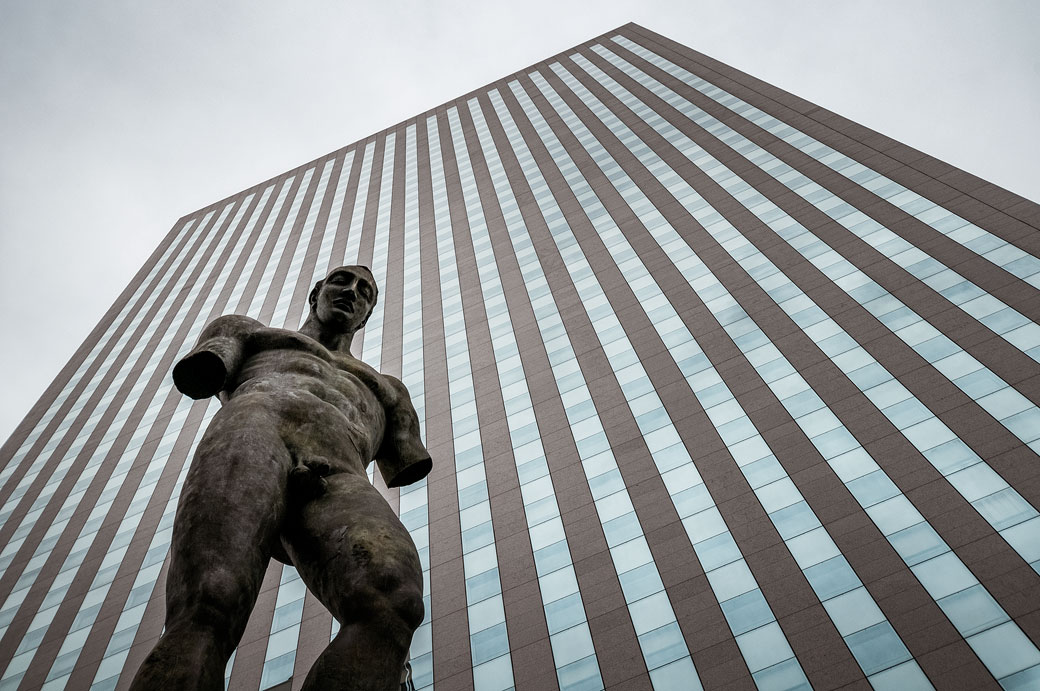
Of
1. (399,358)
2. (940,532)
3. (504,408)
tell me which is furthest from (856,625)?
(399,358)

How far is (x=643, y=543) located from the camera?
87.5 ft

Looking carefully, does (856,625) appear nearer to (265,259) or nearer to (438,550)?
(438,550)

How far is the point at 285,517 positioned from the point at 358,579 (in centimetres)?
78

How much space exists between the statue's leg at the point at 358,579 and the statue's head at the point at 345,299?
2760 mm

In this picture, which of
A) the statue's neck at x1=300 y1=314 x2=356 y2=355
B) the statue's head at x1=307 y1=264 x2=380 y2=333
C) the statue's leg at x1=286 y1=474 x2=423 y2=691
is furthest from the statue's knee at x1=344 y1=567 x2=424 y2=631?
the statue's head at x1=307 y1=264 x2=380 y2=333

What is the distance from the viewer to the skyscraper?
22719 mm

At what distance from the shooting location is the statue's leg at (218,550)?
11.6ft

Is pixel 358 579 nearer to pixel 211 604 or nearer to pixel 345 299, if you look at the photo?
pixel 211 604

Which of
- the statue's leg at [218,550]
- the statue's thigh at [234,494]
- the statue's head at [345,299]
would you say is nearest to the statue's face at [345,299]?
the statue's head at [345,299]

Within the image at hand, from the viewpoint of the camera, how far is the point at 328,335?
7582 mm

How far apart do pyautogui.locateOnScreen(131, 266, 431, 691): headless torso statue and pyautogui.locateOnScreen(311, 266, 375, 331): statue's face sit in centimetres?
91

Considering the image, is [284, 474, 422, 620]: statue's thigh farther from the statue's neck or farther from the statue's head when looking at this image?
the statue's head

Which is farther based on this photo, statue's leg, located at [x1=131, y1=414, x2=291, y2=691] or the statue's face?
the statue's face

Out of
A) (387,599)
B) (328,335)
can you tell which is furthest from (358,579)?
(328,335)
